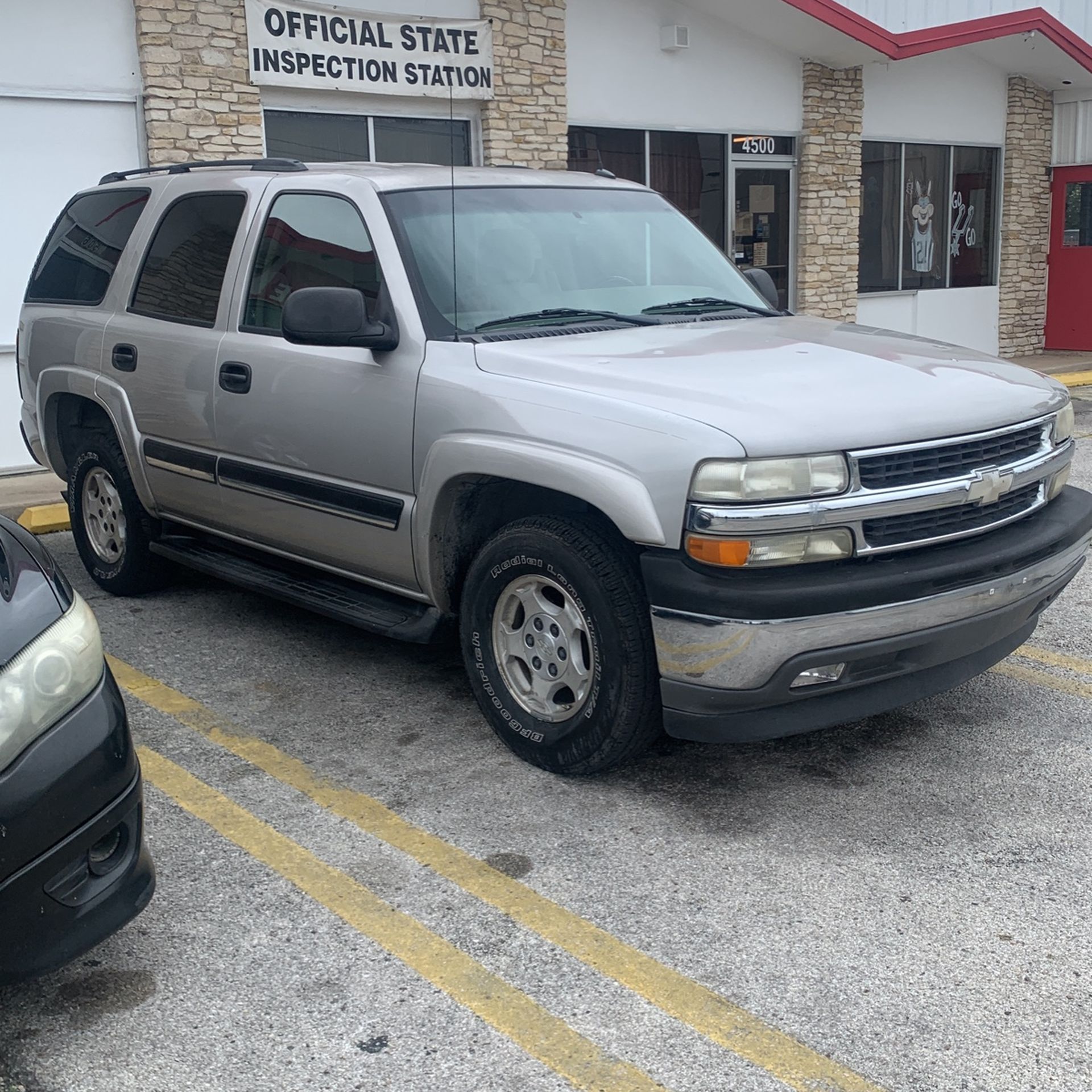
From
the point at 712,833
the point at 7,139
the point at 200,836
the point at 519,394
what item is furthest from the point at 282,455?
the point at 7,139

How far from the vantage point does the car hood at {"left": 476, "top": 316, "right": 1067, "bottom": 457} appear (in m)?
3.61

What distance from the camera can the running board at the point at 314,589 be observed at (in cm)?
457

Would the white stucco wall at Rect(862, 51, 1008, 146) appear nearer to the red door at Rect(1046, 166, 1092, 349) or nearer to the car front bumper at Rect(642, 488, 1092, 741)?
the red door at Rect(1046, 166, 1092, 349)

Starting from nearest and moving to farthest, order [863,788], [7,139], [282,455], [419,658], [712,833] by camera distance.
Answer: [712,833] < [863,788] < [282,455] < [419,658] < [7,139]

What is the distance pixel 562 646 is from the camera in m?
4.07

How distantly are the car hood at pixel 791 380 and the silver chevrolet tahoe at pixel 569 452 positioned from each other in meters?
0.01

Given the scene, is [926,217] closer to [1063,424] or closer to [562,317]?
[1063,424]

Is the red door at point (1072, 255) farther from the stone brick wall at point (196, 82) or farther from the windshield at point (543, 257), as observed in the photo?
the windshield at point (543, 257)

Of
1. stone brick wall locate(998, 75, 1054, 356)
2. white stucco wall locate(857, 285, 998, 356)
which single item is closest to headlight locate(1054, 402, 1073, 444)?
white stucco wall locate(857, 285, 998, 356)

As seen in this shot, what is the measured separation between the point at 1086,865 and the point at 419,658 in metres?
2.78

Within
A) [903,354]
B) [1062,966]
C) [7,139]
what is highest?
[7,139]

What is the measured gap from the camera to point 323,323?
4.25 meters

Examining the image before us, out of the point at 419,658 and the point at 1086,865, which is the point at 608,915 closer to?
the point at 1086,865

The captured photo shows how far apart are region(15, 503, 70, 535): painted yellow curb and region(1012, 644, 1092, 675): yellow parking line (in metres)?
5.65
